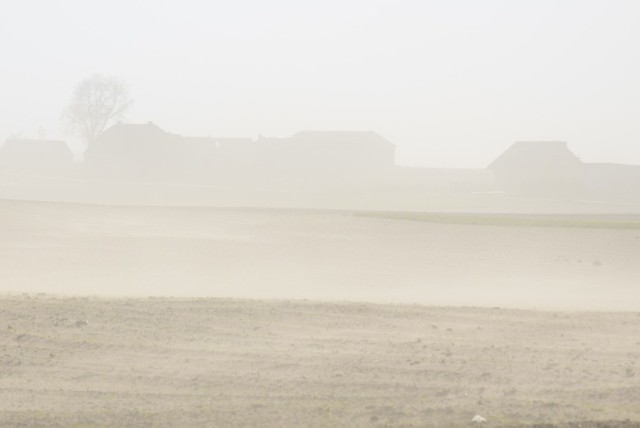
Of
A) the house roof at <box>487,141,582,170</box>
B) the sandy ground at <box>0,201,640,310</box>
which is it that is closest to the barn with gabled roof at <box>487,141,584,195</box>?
the house roof at <box>487,141,582,170</box>

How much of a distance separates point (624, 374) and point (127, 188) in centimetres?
4981

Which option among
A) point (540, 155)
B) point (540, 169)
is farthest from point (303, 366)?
point (540, 155)

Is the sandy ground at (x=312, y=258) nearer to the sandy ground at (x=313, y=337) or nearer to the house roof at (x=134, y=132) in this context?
the sandy ground at (x=313, y=337)

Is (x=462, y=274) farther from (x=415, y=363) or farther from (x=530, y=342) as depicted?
(x=415, y=363)

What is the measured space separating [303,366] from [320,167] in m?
62.4

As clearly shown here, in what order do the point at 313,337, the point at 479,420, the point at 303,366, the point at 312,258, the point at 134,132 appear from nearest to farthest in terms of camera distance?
the point at 479,420, the point at 303,366, the point at 313,337, the point at 312,258, the point at 134,132

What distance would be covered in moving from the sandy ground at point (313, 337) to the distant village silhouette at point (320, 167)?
128 ft

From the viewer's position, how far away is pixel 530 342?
436 inches

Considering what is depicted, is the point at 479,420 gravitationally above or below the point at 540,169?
below

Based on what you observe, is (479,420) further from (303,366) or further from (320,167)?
(320,167)

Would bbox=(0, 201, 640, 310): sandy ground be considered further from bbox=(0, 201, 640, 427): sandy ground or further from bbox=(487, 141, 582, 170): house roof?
bbox=(487, 141, 582, 170): house roof

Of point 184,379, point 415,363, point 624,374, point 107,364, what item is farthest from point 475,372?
point 107,364

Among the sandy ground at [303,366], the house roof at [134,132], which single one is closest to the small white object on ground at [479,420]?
the sandy ground at [303,366]

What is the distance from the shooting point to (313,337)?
1113 cm
